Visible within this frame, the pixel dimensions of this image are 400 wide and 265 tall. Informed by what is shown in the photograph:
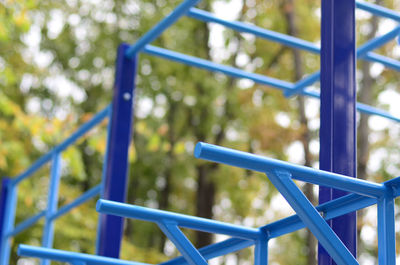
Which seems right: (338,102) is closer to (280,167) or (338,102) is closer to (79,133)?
(280,167)

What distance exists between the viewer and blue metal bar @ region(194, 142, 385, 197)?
111 cm

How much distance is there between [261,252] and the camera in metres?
1.52

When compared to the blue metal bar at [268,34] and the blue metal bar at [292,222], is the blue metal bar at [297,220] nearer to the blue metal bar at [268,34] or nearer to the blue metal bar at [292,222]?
the blue metal bar at [292,222]

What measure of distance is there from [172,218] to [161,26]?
4.18ft

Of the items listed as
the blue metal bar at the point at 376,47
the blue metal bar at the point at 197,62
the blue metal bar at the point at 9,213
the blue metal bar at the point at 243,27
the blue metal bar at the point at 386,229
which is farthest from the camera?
the blue metal bar at the point at 9,213

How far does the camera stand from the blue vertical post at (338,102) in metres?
1.48

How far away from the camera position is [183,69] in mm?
10641

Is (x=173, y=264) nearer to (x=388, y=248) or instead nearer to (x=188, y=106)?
(x=388, y=248)

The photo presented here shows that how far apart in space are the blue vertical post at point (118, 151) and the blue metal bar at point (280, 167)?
4.87 ft

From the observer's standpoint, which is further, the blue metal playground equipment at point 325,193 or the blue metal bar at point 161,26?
the blue metal bar at point 161,26

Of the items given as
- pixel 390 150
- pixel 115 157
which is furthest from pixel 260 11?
pixel 115 157

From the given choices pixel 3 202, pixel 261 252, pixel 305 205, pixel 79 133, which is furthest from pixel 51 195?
pixel 305 205

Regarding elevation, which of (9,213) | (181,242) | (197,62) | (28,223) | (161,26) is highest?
(197,62)

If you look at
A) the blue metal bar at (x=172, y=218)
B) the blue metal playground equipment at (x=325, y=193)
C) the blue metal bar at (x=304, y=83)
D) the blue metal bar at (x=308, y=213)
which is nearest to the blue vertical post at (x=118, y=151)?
the blue metal playground equipment at (x=325, y=193)
